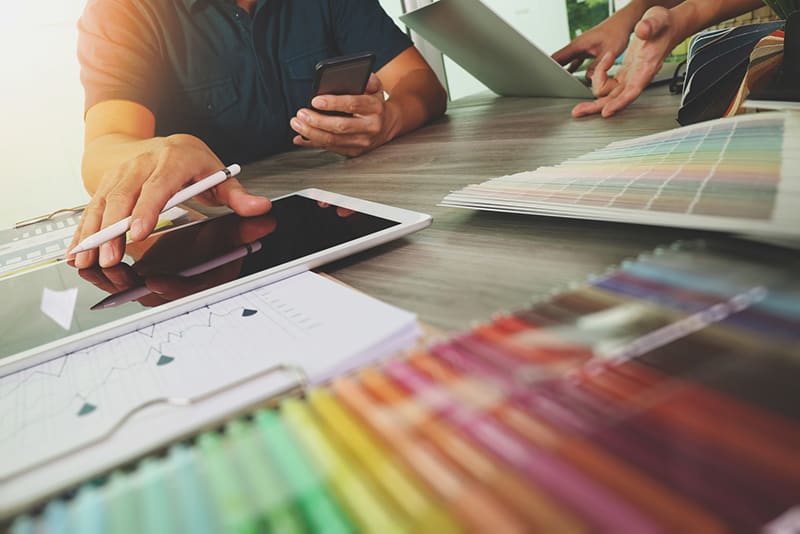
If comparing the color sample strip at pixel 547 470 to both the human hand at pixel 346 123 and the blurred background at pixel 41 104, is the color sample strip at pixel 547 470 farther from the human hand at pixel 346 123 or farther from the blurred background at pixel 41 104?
the blurred background at pixel 41 104

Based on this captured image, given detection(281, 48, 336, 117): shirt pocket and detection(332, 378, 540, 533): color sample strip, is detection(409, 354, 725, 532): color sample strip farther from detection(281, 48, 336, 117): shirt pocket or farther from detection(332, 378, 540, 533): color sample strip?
detection(281, 48, 336, 117): shirt pocket

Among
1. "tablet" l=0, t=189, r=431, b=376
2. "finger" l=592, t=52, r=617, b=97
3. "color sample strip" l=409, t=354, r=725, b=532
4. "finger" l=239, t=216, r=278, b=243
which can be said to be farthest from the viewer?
"finger" l=592, t=52, r=617, b=97

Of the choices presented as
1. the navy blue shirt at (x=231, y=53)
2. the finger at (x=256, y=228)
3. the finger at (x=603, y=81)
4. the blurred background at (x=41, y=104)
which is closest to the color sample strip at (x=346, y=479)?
the finger at (x=256, y=228)

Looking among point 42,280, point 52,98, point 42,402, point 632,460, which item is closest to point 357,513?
point 632,460

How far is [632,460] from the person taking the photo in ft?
0.43

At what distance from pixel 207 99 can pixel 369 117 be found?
0.66 metres

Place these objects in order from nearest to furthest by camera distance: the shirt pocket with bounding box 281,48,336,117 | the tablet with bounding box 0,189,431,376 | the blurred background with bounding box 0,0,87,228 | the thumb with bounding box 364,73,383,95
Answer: the tablet with bounding box 0,189,431,376 < the thumb with bounding box 364,73,383,95 < the shirt pocket with bounding box 281,48,336,117 < the blurred background with bounding box 0,0,87,228

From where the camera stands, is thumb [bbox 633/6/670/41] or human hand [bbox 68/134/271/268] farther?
thumb [bbox 633/6/670/41]

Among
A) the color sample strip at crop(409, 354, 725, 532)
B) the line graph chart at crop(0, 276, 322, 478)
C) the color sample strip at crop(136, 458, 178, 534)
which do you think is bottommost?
the line graph chart at crop(0, 276, 322, 478)

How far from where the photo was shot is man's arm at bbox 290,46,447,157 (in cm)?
83

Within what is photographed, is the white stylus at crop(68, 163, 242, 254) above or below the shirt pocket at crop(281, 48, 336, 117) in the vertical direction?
below

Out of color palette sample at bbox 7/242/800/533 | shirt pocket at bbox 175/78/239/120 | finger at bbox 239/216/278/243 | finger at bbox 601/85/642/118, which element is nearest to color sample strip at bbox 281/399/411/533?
color palette sample at bbox 7/242/800/533

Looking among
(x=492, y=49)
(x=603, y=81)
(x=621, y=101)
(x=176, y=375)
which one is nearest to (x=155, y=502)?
(x=176, y=375)

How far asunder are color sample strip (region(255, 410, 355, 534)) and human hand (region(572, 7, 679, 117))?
64 centimetres
